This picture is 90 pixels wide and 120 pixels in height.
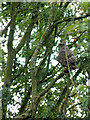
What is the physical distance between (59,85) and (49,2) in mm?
2266

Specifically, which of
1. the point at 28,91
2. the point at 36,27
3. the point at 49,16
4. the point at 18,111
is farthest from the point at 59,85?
the point at 49,16

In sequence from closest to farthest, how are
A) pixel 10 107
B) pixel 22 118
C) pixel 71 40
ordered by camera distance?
1. pixel 22 118
2. pixel 71 40
3. pixel 10 107

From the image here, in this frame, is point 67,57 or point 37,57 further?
point 37,57

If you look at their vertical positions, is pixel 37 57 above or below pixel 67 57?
above

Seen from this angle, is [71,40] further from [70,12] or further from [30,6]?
[30,6]

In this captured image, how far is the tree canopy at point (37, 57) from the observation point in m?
4.00

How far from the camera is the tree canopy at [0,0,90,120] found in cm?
400

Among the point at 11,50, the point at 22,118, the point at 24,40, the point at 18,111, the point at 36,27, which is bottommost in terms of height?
the point at 22,118

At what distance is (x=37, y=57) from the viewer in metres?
4.85

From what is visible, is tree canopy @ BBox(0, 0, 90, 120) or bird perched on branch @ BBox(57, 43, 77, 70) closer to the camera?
bird perched on branch @ BBox(57, 43, 77, 70)

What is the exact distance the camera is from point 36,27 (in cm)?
505

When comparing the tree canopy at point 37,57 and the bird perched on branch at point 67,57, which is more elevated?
the tree canopy at point 37,57

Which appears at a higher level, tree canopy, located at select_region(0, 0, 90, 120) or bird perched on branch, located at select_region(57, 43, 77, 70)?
tree canopy, located at select_region(0, 0, 90, 120)

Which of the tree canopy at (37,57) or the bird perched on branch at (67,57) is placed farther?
the tree canopy at (37,57)
